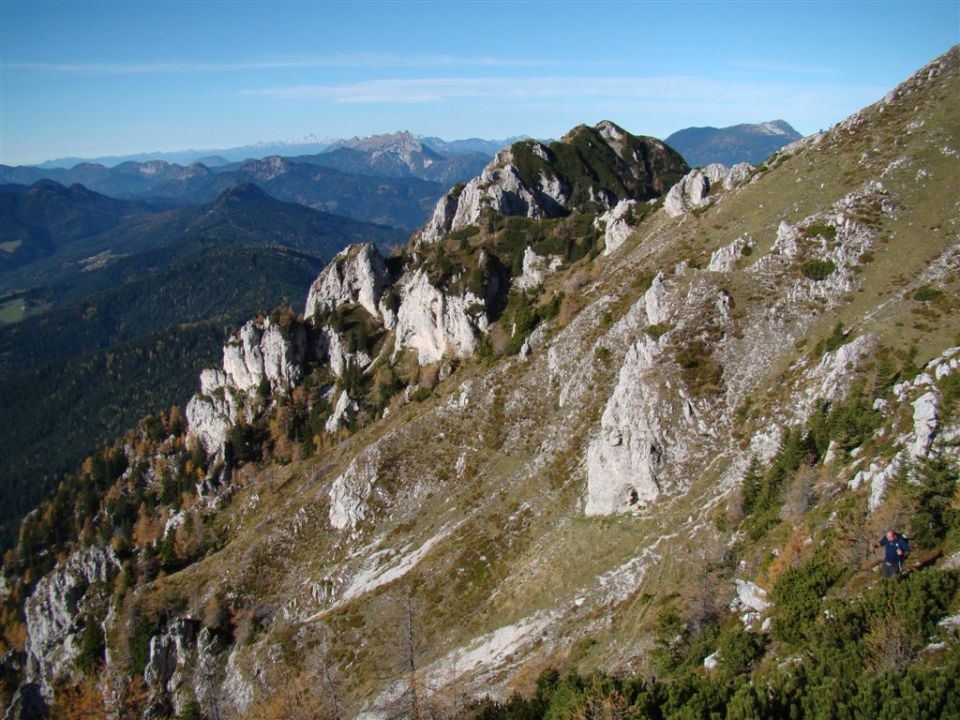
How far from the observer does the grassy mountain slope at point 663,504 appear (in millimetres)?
30469

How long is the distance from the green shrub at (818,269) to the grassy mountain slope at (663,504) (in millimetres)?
225

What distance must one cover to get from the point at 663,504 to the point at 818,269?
33615mm

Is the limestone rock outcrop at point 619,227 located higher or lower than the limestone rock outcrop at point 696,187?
lower

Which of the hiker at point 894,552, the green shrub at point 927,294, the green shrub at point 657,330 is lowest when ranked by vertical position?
the hiker at point 894,552

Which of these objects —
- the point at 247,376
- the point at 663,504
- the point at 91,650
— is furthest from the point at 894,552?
the point at 247,376

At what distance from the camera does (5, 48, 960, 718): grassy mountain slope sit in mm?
30469

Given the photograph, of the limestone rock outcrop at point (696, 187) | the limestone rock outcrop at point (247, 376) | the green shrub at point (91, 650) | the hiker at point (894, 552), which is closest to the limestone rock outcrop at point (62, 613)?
the green shrub at point (91, 650)

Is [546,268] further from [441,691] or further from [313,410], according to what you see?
[441,691]

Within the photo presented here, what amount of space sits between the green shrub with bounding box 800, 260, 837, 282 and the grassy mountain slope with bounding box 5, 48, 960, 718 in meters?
0.23

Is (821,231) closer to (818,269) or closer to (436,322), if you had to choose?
(818,269)

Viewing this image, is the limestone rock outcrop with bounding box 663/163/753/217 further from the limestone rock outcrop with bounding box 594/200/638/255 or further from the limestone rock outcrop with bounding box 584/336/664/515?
the limestone rock outcrop with bounding box 584/336/664/515

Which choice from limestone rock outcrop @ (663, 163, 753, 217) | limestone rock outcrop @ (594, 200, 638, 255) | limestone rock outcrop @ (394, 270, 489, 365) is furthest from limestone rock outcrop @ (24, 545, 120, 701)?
limestone rock outcrop @ (663, 163, 753, 217)

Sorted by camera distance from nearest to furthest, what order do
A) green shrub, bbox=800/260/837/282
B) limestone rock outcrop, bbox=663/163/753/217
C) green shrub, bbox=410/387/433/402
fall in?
green shrub, bbox=800/260/837/282
green shrub, bbox=410/387/433/402
limestone rock outcrop, bbox=663/163/753/217

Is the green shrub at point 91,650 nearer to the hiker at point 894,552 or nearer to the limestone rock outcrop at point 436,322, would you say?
the limestone rock outcrop at point 436,322
